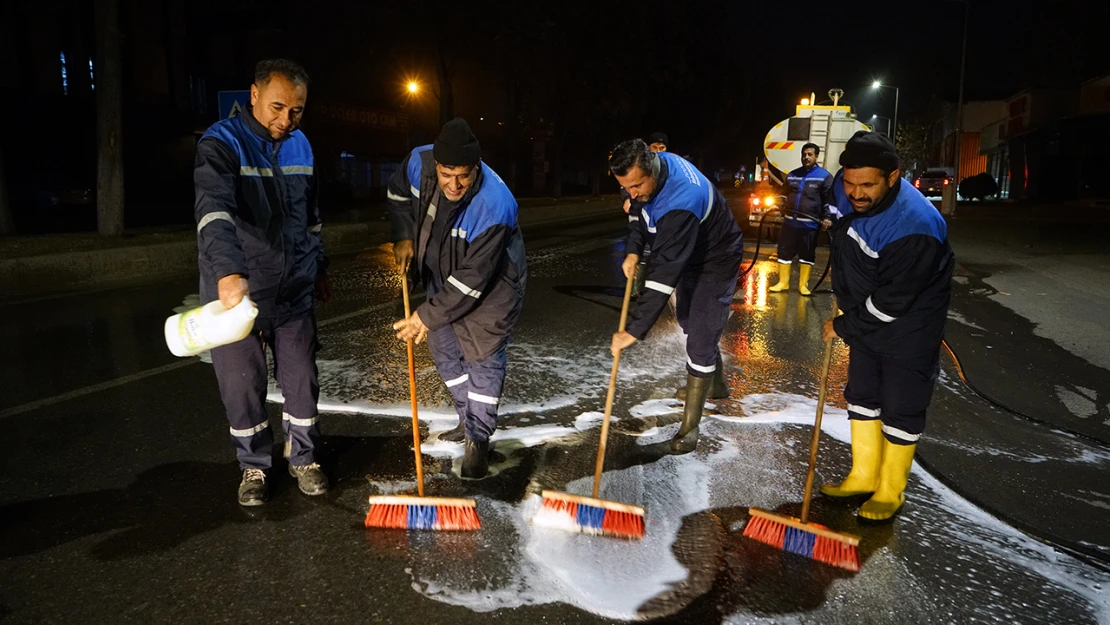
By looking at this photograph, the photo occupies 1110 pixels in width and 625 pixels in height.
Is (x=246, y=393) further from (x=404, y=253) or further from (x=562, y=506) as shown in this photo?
(x=562, y=506)

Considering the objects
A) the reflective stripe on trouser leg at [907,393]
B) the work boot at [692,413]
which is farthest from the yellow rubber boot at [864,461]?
the work boot at [692,413]

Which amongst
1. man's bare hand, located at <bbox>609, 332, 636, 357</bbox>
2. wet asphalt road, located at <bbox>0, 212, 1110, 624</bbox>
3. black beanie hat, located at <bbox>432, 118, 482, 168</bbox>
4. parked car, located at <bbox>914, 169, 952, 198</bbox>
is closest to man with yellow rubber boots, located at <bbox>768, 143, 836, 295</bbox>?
wet asphalt road, located at <bbox>0, 212, 1110, 624</bbox>

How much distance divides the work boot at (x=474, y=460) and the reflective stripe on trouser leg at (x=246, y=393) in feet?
3.06

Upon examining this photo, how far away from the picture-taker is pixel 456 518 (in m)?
3.28

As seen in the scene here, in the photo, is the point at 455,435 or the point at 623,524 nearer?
the point at 623,524

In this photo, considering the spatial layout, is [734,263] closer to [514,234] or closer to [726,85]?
[514,234]

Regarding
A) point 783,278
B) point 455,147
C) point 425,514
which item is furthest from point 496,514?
point 783,278

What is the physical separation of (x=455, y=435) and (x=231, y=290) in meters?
1.69

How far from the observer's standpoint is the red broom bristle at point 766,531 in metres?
3.20

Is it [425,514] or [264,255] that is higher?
[264,255]

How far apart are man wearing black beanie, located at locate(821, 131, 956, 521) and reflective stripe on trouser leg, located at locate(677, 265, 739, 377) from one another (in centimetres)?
82

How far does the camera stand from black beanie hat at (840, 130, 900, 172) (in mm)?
3230

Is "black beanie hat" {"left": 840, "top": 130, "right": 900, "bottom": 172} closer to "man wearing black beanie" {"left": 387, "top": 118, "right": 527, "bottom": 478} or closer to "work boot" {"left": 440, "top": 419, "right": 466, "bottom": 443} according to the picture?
"man wearing black beanie" {"left": 387, "top": 118, "right": 527, "bottom": 478}

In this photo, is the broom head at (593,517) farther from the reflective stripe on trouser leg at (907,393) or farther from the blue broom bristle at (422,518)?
the reflective stripe on trouser leg at (907,393)
